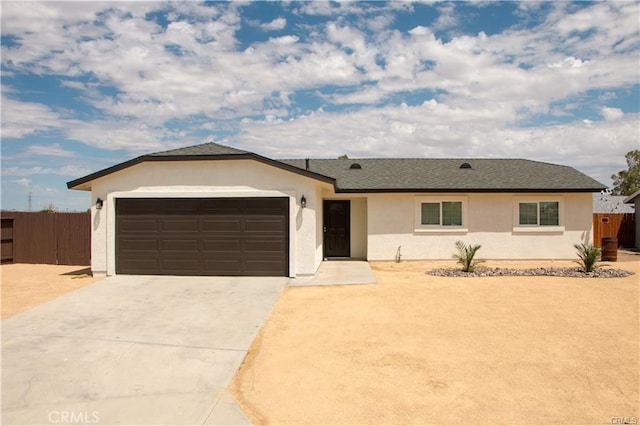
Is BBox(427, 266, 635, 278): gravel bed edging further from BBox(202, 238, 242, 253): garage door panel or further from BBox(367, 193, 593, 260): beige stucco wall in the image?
BBox(202, 238, 242, 253): garage door panel

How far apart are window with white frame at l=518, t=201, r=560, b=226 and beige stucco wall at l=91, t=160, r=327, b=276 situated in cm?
873

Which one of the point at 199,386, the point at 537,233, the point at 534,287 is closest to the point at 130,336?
the point at 199,386

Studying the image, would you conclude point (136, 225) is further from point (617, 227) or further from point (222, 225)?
point (617, 227)

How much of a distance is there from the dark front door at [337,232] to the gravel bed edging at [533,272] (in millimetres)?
4181

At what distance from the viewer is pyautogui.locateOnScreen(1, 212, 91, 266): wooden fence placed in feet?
54.2

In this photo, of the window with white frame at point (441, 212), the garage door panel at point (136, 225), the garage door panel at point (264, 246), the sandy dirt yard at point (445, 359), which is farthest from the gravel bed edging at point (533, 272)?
the garage door panel at point (136, 225)

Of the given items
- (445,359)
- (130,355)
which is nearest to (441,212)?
(445,359)

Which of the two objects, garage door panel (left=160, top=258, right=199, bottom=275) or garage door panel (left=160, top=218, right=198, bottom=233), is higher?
garage door panel (left=160, top=218, right=198, bottom=233)

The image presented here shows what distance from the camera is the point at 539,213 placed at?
16672 mm

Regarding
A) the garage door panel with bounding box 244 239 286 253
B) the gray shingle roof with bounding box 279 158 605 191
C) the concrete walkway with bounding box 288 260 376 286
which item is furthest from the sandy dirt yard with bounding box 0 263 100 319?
the gray shingle roof with bounding box 279 158 605 191

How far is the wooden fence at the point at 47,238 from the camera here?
16516 mm

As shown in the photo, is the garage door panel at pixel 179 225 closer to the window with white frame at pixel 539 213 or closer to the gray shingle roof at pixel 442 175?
the gray shingle roof at pixel 442 175

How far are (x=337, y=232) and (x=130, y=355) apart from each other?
37.4ft

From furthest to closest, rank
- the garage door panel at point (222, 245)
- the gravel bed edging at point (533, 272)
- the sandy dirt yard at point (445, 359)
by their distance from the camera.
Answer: the gravel bed edging at point (533, 272) < the garage door panel at point (222, 245) < the sandy dirt yard at point (445, 359)
